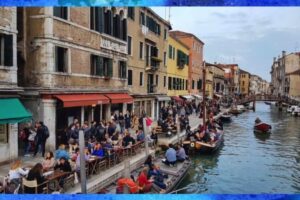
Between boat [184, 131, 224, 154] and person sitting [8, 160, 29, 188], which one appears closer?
person sitting [8, 160, 29, 188]

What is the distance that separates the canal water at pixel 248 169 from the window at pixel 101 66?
5670 mm

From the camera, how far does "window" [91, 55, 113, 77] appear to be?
16.4 metres

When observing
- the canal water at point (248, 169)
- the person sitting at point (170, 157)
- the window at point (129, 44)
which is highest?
the window at point (129, 44)

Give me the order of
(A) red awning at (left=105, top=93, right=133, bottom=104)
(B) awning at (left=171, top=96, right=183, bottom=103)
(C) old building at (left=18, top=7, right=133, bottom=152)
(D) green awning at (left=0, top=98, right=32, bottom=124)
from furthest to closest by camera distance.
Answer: (B) awning at (left=171, top=96, right=183, bottom=103)
(A) red awning at (left=105, top=93, right=133, bottom=104)
(C) old building at (left=18, top=7, right=133, bottom=152)
(D) green awning at (left=0, top=98, right=32, bottom=124)

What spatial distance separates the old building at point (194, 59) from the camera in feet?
131

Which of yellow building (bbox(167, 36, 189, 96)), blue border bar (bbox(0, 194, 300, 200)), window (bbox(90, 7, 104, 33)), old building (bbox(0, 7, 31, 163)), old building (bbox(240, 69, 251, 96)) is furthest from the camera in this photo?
old building (bbox(240, 69, 251, 96))

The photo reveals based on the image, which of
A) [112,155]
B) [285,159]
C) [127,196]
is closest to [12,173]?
[112,155]

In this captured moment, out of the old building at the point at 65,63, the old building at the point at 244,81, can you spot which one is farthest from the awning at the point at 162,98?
the old building at the point at 244,81

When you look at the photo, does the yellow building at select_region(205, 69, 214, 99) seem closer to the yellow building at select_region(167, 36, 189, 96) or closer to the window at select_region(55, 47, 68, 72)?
the yellow building at select_region(167, 36, 189, 96)

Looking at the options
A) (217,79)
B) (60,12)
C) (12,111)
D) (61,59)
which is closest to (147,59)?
(61,59)

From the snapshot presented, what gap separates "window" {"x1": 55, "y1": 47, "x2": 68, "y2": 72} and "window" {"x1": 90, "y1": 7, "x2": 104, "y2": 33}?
2484 millimetres

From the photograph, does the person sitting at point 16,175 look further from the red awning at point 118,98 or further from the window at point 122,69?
the window at point 122,69

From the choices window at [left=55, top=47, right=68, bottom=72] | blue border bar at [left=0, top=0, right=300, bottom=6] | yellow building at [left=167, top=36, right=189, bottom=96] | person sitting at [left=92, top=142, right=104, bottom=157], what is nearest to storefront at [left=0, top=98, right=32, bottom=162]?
person sitting at [left=92, top=142, right=104, bottom=157]

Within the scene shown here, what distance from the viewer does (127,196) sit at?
2.46 meters
